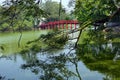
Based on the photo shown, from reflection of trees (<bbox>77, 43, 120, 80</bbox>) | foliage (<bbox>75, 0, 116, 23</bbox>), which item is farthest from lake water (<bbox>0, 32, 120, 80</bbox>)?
foliage (<bbox>75, 0, 116, 23</bbox>)

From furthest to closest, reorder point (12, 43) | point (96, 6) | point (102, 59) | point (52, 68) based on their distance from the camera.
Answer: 1. point (12, 43)
2. point (96, 6)
3. point (102, 59)
4. point (52, 68)

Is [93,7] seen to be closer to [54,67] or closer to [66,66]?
[66,66]

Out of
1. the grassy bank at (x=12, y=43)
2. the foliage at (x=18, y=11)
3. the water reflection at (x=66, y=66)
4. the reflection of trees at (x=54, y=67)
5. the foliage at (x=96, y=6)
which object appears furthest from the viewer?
the grassy bank at (x=12, y=43)

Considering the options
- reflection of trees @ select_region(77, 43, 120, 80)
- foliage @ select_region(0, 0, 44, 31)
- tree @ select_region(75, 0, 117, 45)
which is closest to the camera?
foliage @ select_region(0, 0, 44, 31)

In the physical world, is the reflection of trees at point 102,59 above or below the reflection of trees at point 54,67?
below

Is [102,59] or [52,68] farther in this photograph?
[102,59]

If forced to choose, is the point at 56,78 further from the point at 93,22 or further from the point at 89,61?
the point at 89,61

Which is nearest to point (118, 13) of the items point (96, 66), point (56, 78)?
point (56, 78)

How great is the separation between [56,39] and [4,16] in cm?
116

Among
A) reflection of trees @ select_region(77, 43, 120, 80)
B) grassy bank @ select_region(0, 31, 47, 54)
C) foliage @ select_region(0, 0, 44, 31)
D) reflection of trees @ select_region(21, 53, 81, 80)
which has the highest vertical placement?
foliage @ select_region(0, 0, 44, 31)

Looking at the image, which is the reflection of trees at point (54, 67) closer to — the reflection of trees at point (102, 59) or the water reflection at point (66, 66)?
the water reflection at point (66, 66)

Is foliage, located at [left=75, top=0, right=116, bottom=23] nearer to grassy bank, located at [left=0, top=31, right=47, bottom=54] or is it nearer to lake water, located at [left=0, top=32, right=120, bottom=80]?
lake water, located at [left=0, top=32, right=120, bottom=80]

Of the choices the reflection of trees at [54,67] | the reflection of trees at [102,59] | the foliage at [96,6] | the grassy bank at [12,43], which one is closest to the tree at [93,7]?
the foliage at [96,6]

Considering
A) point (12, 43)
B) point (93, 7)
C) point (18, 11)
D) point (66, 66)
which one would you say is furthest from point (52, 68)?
point (12, 43)
